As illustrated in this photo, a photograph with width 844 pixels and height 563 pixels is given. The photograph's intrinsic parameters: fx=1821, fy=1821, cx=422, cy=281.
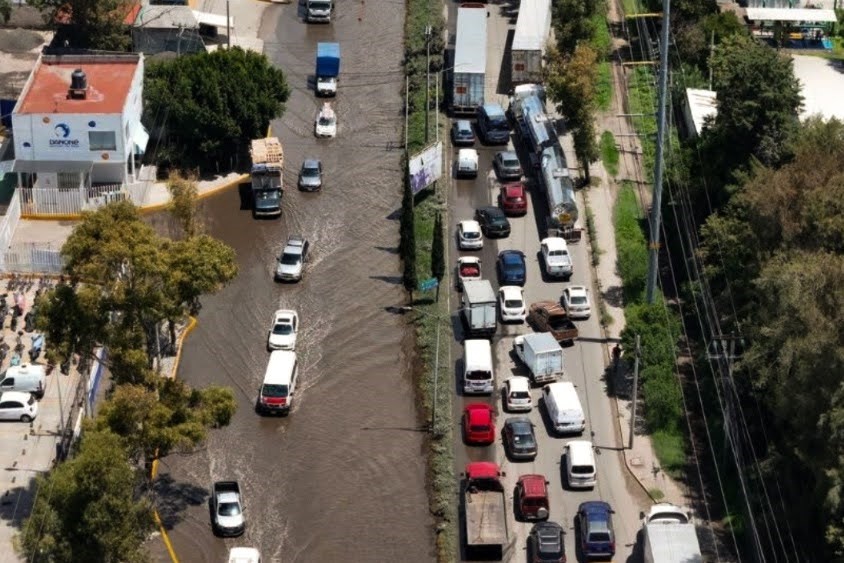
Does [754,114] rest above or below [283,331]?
above

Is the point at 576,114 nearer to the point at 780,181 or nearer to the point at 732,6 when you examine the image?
the point at 780,181

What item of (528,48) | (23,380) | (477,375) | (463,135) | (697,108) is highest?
(528,48)

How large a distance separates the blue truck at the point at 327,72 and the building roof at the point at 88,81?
1156 centimetres

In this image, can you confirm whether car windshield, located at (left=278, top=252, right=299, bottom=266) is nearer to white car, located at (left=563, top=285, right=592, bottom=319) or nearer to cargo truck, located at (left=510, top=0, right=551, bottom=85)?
white car, located at (left=563, top=285, right=592, bottom=319)

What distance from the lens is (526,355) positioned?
80750 mm

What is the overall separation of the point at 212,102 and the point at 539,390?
25.4m

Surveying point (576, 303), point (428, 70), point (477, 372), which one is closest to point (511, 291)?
point (576, 303)

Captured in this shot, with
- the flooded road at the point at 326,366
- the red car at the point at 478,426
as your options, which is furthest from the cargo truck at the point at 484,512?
the red car at the point at 478,426

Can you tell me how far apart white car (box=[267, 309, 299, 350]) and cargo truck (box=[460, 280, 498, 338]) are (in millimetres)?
7888

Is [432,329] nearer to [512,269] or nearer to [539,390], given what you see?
[512,269]

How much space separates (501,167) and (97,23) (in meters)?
24.9

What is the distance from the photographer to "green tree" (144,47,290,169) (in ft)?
308

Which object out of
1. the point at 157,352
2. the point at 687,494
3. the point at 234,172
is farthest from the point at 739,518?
the point at 234,172

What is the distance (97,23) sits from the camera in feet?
335
